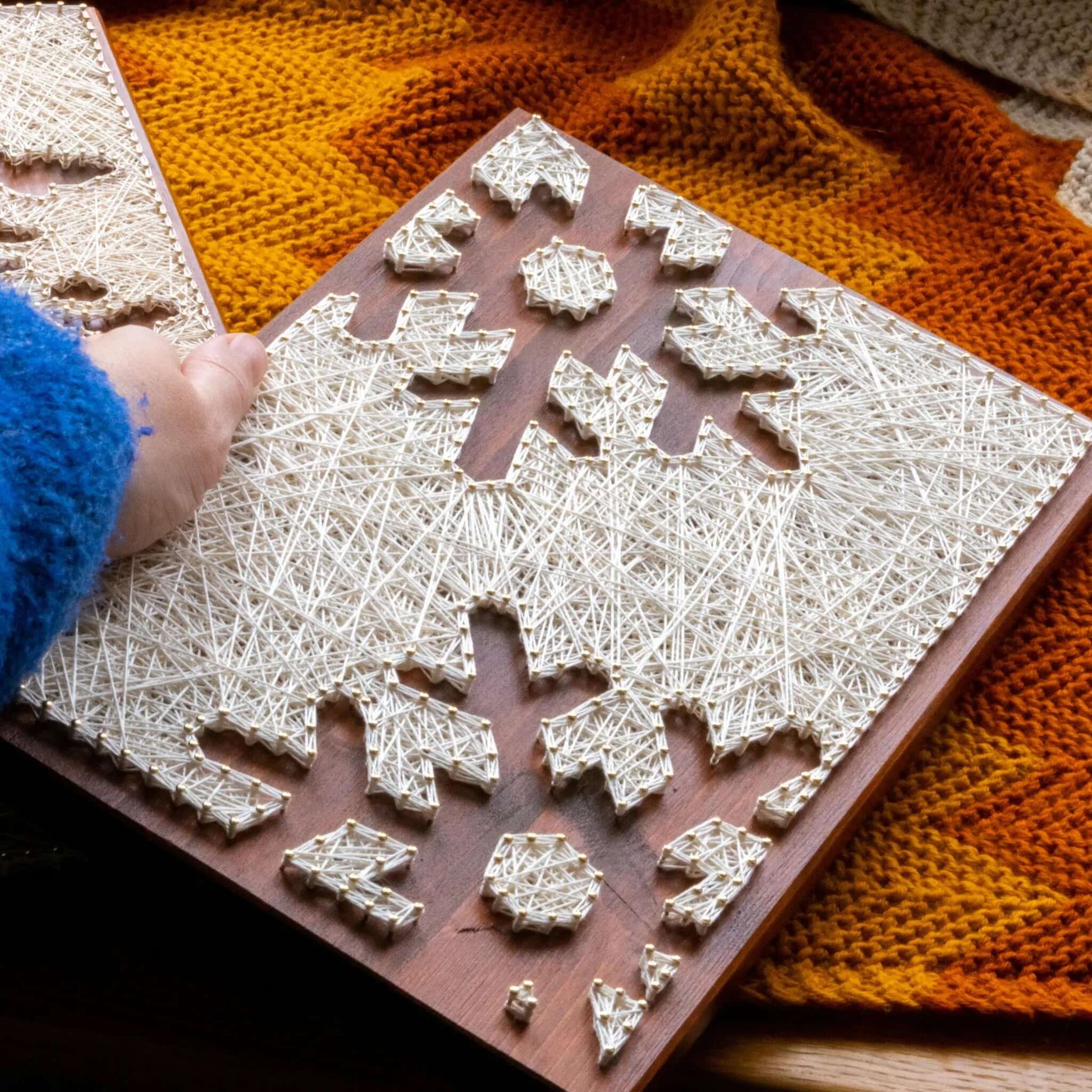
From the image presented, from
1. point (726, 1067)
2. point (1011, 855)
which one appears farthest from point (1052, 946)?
point (726, 1067)

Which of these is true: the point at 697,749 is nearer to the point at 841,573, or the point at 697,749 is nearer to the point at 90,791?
the point at 841,573

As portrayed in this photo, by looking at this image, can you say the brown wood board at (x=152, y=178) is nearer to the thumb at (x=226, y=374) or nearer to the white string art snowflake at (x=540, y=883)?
the thumb at (x=226, y=374)

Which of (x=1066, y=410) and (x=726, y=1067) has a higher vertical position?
(x=1066, y=410)

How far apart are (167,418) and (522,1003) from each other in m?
0.31

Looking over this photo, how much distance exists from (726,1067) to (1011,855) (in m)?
0.18

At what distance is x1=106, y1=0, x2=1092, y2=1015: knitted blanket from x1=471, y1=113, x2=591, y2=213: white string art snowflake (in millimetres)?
105

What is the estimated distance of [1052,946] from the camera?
2.25ft

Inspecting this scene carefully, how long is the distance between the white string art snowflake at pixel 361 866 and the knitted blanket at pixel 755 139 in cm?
29

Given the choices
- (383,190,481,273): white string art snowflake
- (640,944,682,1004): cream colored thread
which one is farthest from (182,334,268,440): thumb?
(640,944,682,1004): cream colored thread

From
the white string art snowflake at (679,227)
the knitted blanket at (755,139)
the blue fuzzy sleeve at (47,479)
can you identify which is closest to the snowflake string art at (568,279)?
the white string art snowflake at (679,227)

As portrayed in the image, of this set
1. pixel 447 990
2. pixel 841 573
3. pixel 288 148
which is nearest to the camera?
pixel 447 990

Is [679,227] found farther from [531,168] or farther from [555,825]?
[555,825]

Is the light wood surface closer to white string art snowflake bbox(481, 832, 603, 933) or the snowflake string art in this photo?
white string art snowflake bbox(481, 832, 603, 933)

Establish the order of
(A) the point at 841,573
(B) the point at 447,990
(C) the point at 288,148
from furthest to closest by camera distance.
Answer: (C) the point at 288,148 → (A) the point at 841,573 → (B) the point at 447,990
